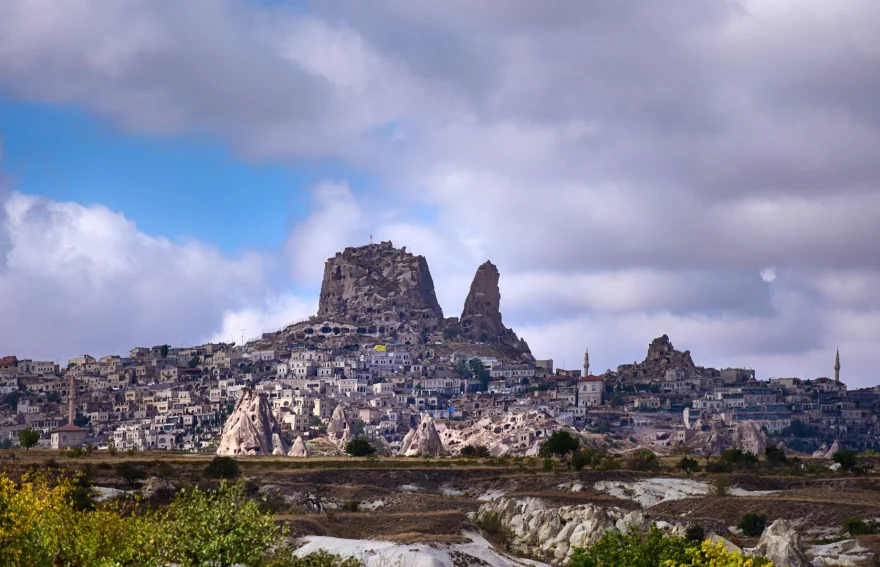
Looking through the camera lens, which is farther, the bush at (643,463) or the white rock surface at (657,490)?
the bush at (643,463)

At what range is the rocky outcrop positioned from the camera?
122525mm

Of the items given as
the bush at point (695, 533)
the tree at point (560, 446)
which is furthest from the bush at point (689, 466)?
the bush at point (695, 533)

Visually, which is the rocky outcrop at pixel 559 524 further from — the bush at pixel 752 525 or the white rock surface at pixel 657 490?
the white rock surface at pixel 657 490

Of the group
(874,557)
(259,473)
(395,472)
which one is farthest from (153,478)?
(874,557)

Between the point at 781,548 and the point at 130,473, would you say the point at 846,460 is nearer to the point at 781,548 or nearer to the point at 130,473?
the point at 781,548

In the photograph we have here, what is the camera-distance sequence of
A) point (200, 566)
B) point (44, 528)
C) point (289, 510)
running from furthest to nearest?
point (289, 510), point (44, 528), point (200, 566)

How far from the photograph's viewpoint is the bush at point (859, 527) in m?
130

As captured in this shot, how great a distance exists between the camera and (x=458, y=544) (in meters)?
116

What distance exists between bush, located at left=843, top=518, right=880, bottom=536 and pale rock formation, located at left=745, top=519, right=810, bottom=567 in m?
12.6

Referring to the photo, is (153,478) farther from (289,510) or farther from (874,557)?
(874,557)

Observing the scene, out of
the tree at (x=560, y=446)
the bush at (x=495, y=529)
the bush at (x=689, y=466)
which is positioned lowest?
the bush at (x=495, y=529)

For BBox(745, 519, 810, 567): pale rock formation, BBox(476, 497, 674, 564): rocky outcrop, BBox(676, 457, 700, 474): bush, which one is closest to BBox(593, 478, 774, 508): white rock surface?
BBox(676, 457, 700, 474): bush

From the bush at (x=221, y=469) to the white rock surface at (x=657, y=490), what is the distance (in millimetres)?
36541

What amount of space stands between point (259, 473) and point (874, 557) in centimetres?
6527
